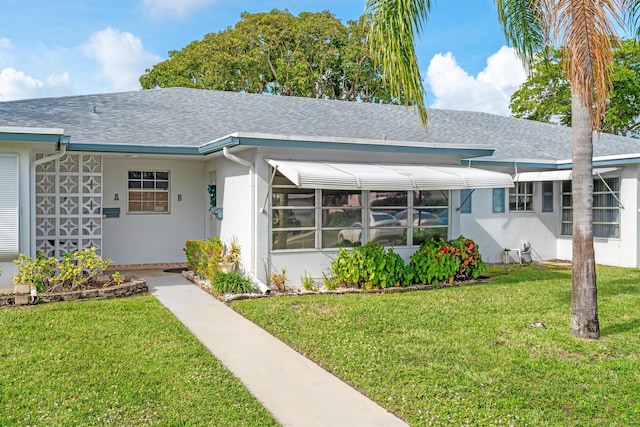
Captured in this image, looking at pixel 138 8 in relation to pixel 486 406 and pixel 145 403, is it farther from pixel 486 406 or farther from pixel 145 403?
pixel 486 406

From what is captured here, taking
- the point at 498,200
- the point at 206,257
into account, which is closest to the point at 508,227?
the point at 498,200

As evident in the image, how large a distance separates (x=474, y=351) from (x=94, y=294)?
24.3 ft

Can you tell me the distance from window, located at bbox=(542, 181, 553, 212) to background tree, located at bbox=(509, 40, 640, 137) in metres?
19.9

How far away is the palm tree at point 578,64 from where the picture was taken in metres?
7.57

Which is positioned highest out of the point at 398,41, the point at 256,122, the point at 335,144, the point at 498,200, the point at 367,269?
the point at 256,122

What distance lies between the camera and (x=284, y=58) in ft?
115

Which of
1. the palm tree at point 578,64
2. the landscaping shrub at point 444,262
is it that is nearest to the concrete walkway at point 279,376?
the palm tree at point 578,64

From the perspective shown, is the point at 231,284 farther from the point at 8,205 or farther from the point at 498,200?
the point at 498,200

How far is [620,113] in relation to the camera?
37.7m

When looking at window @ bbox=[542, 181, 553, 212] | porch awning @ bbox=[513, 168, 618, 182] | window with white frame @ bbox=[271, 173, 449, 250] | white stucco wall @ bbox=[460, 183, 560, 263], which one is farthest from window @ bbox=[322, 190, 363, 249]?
window @ bbox=[542, 181, 553, 212]

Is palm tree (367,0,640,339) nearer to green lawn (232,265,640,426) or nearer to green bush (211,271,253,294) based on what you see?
green lawn (232,265,640,426)

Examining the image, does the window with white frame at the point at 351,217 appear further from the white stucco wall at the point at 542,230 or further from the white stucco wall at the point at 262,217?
the white stucco wall at the point at 542,230

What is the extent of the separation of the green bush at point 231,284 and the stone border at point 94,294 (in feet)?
5.33

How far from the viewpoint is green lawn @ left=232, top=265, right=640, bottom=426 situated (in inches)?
219
